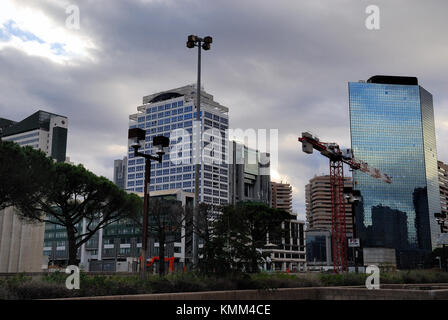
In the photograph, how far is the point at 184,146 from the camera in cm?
17625

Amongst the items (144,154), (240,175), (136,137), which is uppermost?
(240,175)

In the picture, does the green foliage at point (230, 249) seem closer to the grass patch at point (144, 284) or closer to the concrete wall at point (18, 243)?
the grass patch at point (144, 284)

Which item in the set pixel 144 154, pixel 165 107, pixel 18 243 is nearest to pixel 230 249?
pixel 144 154

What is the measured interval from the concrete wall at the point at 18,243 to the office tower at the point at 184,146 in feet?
358

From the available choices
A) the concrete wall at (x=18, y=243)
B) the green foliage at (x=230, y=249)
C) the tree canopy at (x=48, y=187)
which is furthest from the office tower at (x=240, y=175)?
the green foliage at (x=230, y=249)

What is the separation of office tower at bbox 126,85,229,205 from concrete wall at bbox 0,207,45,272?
109 m

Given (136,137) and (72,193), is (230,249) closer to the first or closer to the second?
(136,137)

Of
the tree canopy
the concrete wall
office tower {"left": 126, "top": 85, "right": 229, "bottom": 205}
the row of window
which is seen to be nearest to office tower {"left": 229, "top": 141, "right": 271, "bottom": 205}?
office tower {"left": 126, "top": 85, "right": 229, "bottom": 205}

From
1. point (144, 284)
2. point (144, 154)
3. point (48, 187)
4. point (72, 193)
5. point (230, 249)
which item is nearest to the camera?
point (144, 284)

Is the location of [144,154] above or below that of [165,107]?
below

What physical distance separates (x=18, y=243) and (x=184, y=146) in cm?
12127

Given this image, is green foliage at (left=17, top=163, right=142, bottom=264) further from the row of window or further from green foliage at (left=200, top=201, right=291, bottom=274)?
the row of window

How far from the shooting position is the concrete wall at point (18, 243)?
55.0 metres
